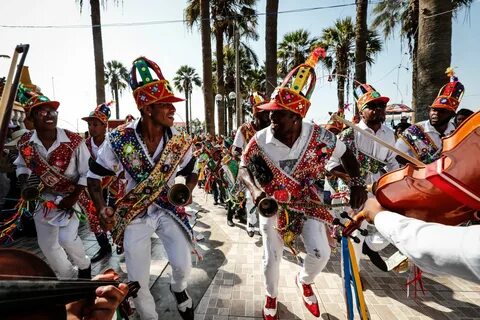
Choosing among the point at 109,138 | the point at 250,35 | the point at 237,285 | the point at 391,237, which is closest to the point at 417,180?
the point at 391,237

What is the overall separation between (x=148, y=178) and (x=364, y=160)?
305cm

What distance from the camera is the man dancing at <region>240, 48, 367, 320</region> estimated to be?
2.83 metres

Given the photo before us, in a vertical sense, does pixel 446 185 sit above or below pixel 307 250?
above

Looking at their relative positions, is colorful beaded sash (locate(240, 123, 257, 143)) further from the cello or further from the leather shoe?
the cello

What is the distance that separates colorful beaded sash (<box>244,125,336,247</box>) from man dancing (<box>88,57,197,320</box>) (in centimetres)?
89

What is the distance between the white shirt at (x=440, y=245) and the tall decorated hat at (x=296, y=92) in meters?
1.77

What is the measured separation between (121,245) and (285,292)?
1942 millimetres

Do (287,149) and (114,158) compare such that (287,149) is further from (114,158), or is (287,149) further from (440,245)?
(440,245)

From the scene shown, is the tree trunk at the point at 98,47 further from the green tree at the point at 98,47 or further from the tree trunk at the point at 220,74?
the tree trunk at the point at 220,74

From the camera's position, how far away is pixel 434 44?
507 centimetres

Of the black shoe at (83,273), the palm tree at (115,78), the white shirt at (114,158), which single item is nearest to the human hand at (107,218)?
the white shirt at (114,158)

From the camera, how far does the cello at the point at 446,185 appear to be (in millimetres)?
1049

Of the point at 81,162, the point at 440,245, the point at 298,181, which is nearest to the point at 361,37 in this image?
the point at 298,181

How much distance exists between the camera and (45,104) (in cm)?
354
